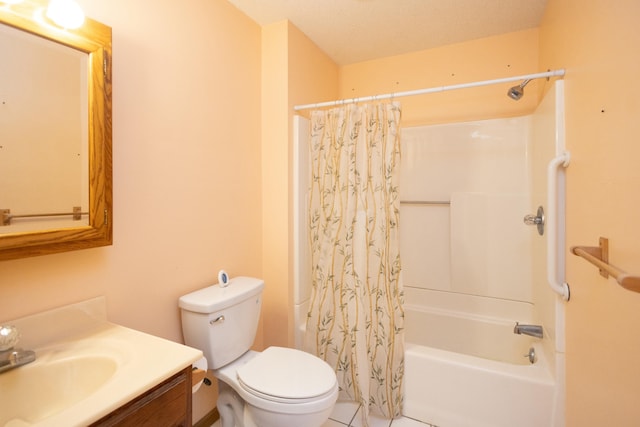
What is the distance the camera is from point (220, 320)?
1.45 metres

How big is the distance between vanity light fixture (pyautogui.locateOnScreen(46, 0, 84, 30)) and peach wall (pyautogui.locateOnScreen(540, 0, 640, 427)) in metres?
1.64

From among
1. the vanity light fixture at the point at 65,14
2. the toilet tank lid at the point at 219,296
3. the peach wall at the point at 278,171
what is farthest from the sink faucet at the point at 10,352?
the peach wall at the point at 278,171

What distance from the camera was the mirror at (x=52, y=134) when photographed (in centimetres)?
94

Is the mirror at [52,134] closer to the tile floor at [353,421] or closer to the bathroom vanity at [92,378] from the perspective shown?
the bathroom vanity at [92,378]

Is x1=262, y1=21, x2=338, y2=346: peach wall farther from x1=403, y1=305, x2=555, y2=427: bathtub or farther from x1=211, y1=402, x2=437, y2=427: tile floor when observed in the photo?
x1=403, y1=305, x2=555, y2=427: bathtub

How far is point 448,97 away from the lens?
2396 mm

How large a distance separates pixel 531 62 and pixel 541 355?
1875 millimetres

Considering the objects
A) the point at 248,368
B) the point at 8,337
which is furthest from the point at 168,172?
the point at 248,368

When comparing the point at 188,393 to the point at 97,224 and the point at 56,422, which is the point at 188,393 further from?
the point at 97,224

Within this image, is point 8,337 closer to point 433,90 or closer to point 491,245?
point 433,90

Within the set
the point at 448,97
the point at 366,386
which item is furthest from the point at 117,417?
the point at 448,97

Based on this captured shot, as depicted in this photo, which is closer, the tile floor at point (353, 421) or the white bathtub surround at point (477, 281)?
the white bathtub surround at point (477, 281)

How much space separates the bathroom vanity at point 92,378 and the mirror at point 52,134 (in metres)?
0.29

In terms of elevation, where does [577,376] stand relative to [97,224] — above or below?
below
